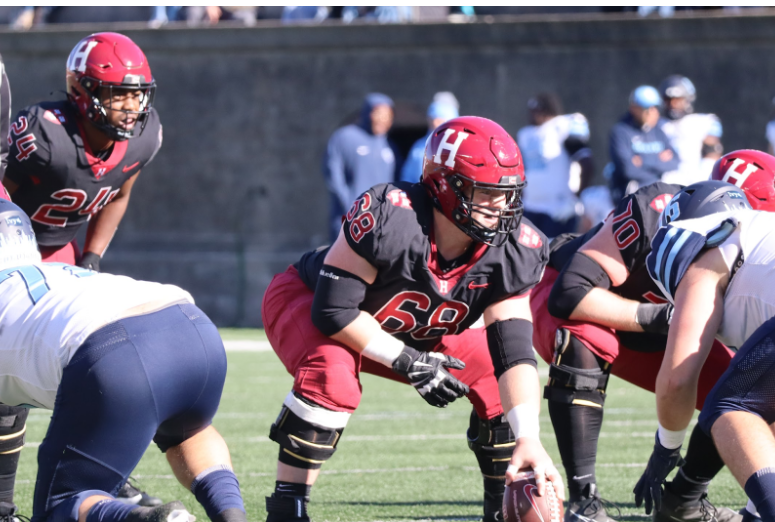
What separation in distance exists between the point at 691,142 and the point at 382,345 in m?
6.52

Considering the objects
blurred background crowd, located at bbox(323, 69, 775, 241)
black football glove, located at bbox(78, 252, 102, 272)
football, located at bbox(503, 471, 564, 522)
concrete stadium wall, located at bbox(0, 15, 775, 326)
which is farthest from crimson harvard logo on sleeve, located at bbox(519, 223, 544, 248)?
concrete stadium wall, located at bbox(0, 15, 775, 326)

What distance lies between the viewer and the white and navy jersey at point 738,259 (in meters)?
3.08

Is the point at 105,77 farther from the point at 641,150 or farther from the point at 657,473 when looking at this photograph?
the point at 641,150

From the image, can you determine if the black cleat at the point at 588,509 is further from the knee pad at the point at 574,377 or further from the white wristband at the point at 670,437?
the white wristband at the point at 670,437

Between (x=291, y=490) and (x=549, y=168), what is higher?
(x=291, y=490)

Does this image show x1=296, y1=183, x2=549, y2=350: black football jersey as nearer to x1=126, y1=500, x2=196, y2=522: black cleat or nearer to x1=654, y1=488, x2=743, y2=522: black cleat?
x1=654, y1=488, x2=743, y2=522: black cleat

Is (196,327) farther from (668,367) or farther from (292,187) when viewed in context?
(292,187)

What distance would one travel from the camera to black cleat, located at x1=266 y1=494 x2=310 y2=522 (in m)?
3.52

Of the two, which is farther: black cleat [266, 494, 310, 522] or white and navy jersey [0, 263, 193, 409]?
black cleat [266, 494, 310, 522]

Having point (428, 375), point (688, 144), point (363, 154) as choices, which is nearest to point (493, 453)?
point (428, 375)

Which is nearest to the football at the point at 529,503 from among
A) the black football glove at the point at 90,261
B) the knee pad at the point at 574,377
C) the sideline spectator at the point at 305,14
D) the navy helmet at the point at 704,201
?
the knee pad at the point at 574,377

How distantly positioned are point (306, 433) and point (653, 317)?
1434mm

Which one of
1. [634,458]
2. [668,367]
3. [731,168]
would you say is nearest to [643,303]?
[731,168]

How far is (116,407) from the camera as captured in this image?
2.71m
